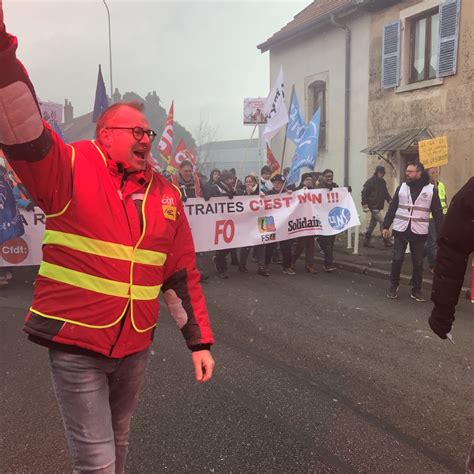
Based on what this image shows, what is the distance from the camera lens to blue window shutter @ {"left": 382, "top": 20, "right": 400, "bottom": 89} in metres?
12.7

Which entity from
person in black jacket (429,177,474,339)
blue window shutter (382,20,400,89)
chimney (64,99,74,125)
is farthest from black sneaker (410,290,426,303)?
chimney (64,99,74,125)

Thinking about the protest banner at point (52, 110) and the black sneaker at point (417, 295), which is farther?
the protest banner at point (52, 110)

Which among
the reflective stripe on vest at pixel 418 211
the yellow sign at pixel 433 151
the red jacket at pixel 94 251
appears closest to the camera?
the red jacket at pixel 94 251

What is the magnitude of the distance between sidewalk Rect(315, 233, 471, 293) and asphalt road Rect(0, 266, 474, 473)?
187 cm

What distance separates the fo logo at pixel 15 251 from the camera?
7613mm

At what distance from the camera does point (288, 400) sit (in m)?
3.66

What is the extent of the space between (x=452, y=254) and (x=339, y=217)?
24.9 ft

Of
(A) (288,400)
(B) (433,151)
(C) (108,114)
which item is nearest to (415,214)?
(B) (433,151)

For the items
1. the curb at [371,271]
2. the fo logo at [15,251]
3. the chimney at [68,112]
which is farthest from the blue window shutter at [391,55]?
the chimney at [68,112]

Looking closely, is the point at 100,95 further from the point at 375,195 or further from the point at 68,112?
the point at 68,112

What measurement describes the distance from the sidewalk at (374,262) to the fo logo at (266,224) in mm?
1675

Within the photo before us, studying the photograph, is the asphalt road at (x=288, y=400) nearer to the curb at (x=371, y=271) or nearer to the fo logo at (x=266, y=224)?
the curb at (x=371, y=271)

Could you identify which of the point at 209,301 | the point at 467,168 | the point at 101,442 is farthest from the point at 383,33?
the point at 101,442

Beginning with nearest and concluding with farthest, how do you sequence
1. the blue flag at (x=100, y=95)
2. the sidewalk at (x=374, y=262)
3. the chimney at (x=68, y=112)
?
the sidewalk at (x=374, y=262)
the blue flag at (x=100, y=95)
the chimney at (x=68, y=112)
